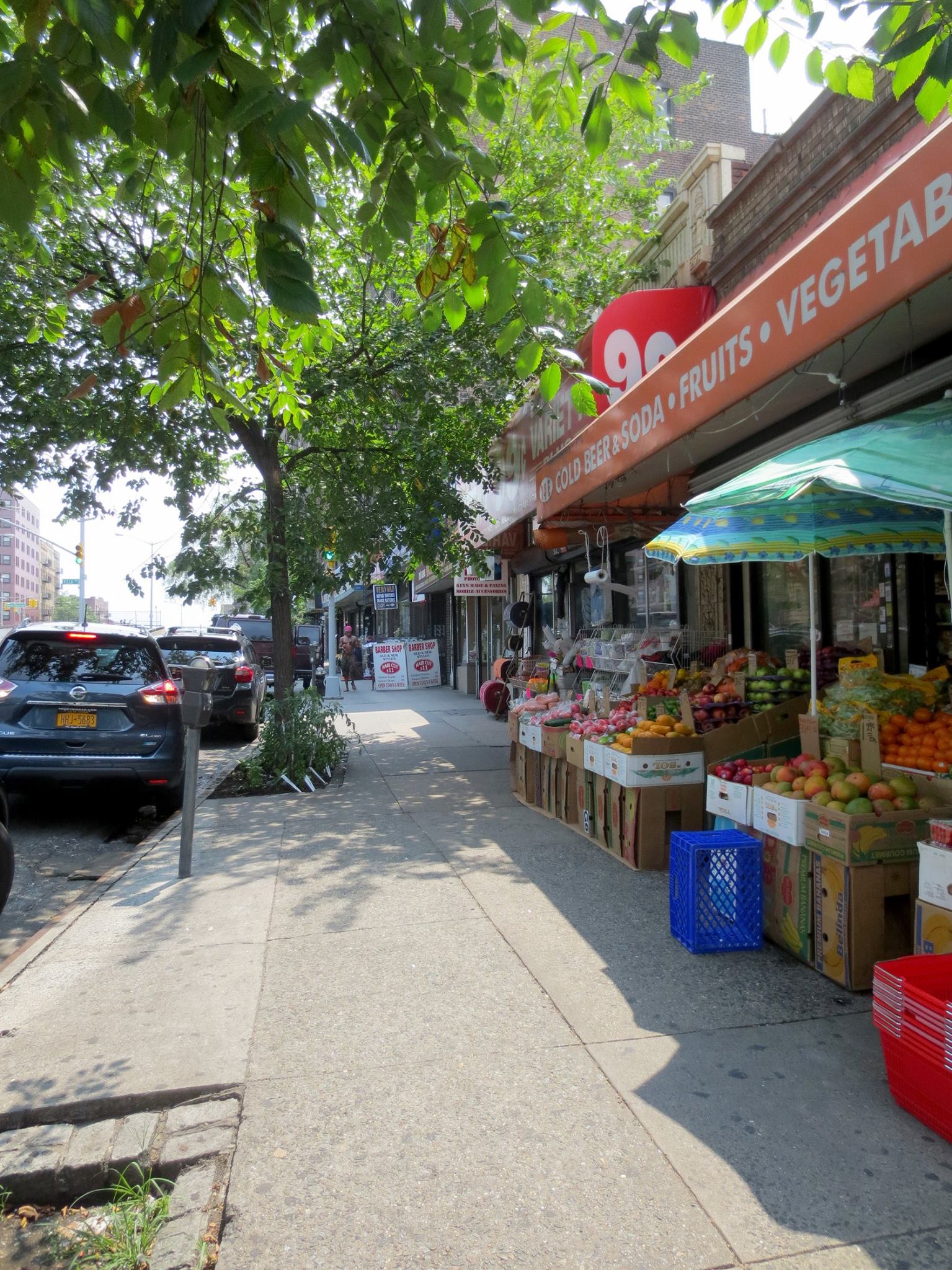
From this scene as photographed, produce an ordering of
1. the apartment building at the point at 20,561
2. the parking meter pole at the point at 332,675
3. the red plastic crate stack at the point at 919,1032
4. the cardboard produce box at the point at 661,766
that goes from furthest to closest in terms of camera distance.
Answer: the apartment building at the point at 20,561 < the parking meter pole at the point at 332,675 < the cardboard produce box at the point at 661,766 < the red plastic crate stack at the point at 919,1032

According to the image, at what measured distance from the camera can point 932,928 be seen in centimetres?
335

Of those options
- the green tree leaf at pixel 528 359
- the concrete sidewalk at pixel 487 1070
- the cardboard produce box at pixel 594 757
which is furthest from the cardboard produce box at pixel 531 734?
the green tree leaf at pixel 528 359

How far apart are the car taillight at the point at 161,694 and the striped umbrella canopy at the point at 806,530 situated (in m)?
4.25

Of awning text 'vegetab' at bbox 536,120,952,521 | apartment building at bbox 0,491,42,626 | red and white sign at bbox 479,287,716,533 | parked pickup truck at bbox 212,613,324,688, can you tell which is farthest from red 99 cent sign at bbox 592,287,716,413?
apartment building at bbox 0,491,42,626

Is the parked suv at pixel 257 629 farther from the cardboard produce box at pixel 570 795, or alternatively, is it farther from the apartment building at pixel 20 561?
the apartment building at pixel 20 561

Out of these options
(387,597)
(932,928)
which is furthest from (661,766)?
(387,597)

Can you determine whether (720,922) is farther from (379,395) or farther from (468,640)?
(468,640)

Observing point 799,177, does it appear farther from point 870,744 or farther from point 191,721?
point 191,721

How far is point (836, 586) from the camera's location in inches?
291

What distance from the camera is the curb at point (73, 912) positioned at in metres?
4.43

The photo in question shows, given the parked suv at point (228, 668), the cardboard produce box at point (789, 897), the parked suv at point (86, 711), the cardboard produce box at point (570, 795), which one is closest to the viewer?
the cardboard produce box at point (789, 897)

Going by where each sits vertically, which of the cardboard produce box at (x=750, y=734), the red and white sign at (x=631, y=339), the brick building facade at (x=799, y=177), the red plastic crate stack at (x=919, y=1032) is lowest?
the red plastic crate stack at (x=919, y=1032)

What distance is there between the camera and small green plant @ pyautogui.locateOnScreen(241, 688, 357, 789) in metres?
9.27

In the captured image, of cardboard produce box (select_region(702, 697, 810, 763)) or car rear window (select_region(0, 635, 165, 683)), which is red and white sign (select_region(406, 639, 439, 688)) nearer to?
car rear window (select_region(0, 635, 165, 683))
